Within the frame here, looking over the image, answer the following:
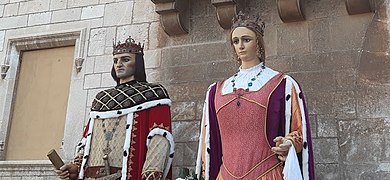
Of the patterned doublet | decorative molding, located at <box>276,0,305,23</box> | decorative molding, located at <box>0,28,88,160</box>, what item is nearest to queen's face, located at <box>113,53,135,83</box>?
the patterned doublet

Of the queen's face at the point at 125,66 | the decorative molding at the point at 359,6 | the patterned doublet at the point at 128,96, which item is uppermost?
the decorative molding at the point at 359,6

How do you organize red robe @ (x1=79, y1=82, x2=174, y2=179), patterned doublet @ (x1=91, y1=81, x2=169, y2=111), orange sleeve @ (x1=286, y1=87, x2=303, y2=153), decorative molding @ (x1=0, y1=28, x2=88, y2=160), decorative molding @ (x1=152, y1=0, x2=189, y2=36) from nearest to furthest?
orange sleeve @ (x1=286, y1=87, x2=303, y2=153) < red robe @ (x1=79, y1=82, x2=174, y2=179) < patterned doublet @ (x1=91, y1=81, x2=169, y2=111) < decorative molding @ (x1=152, y1=0, x2=189, y2=36) < decorative molding @ (x1=0, y1=28, x2=88, y2=160)

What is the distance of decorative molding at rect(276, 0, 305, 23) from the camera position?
3994 millimetres

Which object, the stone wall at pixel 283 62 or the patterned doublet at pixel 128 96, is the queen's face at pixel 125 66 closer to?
the patterned doublet at pixel 128 96

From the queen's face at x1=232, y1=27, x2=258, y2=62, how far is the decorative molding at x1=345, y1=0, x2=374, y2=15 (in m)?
1.09

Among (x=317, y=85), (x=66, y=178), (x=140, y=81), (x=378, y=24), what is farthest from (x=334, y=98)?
(x=66, y=178)

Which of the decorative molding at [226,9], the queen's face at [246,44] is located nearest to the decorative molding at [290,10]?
the decorative molding at [226,9]

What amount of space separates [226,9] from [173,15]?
464 mm

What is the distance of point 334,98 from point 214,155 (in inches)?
45.7

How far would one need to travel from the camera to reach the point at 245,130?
2934mm

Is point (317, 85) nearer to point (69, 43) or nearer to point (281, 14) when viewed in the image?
point (281, 14)

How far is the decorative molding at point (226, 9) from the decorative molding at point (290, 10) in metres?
0.33

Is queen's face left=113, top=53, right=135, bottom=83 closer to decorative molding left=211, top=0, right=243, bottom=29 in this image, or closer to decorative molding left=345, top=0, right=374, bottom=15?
decorative molding left=211, top=0, right=243, bottom=29

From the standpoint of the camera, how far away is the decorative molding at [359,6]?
384cm
